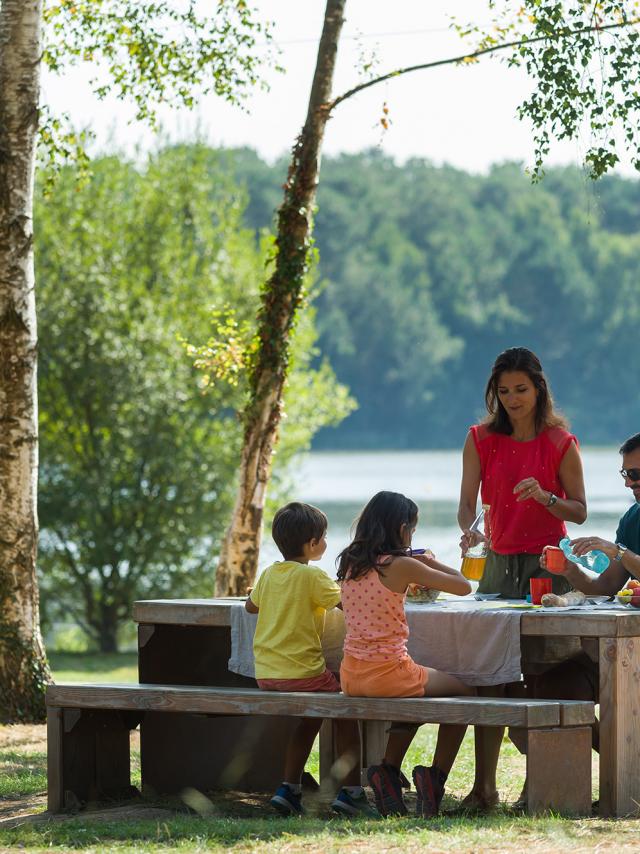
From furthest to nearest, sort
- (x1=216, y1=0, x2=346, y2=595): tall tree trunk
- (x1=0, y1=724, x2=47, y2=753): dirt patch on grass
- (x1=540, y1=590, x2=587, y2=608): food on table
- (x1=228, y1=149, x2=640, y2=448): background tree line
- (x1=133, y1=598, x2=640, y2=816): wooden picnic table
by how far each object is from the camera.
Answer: (x1=228, y1=149, x2=640, y2=448): background tree line < (x1=216, y1=0, x2=346, y2=595): tall tree trunk < (x1=0, y1=724, x2=47, y2=753): dirt patch on grass < (x1=540, y1=590, x2=587, y2=608): food on table < (x1=133, y1=598, x2=640, y2=816): wooden picnic table

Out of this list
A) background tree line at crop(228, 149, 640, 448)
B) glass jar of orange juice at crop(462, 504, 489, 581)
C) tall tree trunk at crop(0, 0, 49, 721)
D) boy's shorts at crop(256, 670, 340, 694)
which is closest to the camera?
boy's shorts at crop(256, 670, 340, 694)

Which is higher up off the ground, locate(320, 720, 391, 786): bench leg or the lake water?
the lake water

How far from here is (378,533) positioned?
5.11 metres

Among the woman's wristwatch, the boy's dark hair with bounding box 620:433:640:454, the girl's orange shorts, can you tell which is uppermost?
the boy's dark hair with bounding box 620:433:640:454

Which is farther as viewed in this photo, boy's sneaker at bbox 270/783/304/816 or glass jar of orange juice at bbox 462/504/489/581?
glass jar of orange juice at bbox 462/504/489/581

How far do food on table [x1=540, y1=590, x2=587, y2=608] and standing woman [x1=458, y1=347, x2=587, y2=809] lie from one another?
6.8 inches

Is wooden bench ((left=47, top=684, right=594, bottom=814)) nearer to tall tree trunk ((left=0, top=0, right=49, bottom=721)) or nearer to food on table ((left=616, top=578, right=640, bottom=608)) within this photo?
food on table ((left=616, top=578, right=640, bottom=608))

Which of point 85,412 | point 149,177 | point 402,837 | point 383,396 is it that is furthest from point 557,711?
point 383,396

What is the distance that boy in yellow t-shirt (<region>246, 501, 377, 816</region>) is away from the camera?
17.6 feet

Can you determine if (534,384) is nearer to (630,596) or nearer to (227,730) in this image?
(630,596)

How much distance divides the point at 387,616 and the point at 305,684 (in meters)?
0.53

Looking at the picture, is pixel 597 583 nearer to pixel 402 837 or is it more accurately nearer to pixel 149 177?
pixel 402 837

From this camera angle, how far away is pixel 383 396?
2493 inches

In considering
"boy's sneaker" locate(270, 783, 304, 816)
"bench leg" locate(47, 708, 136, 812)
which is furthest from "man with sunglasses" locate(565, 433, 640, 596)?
"bench leg" locate(47, 708, 136, 812)
